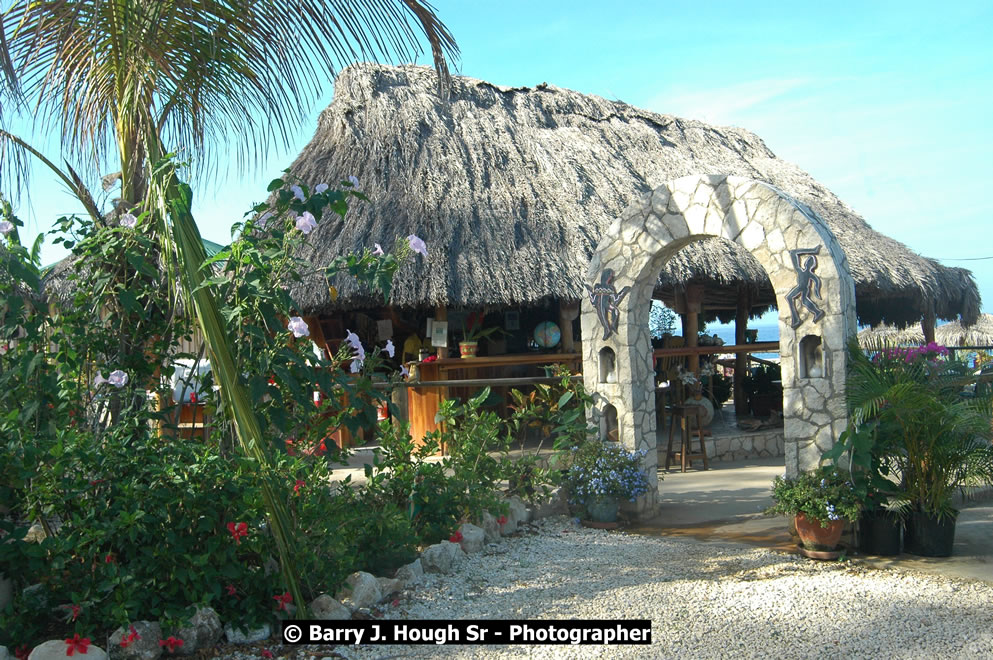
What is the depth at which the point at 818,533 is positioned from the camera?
16.9 ft

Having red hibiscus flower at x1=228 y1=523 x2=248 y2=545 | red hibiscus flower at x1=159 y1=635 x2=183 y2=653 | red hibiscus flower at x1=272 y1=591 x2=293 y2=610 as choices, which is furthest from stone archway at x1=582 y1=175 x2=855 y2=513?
red hibiscus flower at x1=159 y1=635 x2=183 y2=653

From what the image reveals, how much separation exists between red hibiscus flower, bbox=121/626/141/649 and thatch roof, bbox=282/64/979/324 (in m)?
5.78

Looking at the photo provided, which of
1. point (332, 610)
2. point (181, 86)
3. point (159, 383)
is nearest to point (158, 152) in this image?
point (181, 86)

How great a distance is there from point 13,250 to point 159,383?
0.91 m

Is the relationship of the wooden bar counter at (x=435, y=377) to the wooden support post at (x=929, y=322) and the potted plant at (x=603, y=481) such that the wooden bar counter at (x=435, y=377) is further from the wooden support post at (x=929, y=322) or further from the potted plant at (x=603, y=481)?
the wooden support post at (x=929, y=322)

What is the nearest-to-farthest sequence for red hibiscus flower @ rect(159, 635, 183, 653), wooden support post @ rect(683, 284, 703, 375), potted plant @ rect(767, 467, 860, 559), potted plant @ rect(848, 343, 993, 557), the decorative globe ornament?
red hibiscus flower @ rect(159, 635, 183, 653)
potted plant @ rect(848, 343, 993, 557)
potted plant @ rect(767, 467, 860, 559)
the decorative globe ornament
wooden support post @ rect(683, 284, 703, 375)

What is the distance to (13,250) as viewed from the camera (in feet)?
11.5

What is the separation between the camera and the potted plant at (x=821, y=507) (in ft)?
16.7

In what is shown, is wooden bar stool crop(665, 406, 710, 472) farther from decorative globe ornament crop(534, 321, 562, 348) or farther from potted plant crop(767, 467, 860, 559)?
potted plant crop(767, 467, 860, 559)

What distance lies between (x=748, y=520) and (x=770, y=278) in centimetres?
192

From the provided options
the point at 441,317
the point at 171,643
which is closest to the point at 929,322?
the point at 441,317

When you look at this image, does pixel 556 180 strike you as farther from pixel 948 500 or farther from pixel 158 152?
pixel 158 152

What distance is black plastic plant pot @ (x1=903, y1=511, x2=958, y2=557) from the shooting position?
5039 mm

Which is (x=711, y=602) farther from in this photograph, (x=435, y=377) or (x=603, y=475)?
(x=435, y=377)
